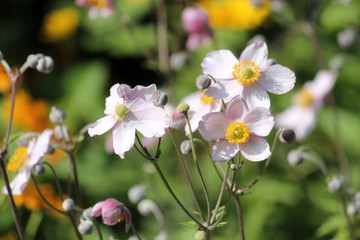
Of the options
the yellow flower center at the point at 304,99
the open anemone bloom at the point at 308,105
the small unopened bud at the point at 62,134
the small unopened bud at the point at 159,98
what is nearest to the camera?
the small unopened bud at the point at 159,98

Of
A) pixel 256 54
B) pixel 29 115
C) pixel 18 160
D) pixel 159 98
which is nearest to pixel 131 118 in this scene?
pixel 159 98

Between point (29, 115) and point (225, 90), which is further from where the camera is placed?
point (29, 115)

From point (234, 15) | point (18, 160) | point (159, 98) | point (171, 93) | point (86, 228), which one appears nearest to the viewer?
point (159, 98)

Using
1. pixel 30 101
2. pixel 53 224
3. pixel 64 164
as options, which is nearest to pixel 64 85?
pixel 30 101

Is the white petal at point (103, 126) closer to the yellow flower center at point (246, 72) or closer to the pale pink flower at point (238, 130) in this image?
the pale pink flower at point (238, 130)

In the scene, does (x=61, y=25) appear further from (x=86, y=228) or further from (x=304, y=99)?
(x=86, y=228)

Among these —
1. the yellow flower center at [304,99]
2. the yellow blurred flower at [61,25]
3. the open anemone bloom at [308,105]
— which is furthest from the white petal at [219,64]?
the yellow blurred flower at [61,25]
